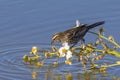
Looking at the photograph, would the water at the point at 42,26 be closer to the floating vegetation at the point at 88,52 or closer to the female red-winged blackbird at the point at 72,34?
the floating vegetation at the point at 88,52

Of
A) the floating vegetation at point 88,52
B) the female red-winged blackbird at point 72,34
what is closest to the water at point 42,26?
the floating vegetation at point 88,52

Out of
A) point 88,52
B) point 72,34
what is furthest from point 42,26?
point 88,52

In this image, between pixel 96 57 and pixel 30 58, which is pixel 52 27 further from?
pixel 96 57

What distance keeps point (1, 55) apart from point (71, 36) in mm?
1278

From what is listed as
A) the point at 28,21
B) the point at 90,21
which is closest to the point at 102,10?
the point at 90,21

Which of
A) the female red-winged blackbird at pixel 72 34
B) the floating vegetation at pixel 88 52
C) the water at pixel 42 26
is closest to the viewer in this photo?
the floating vegetation at pixel 88 52

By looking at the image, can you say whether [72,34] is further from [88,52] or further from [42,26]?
[42,26]

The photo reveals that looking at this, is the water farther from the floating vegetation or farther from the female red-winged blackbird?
the female red-winged blackbird

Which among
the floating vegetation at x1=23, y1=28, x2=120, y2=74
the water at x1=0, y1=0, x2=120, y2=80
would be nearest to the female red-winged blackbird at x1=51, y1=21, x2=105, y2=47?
the floating vegetation at x1=23, y1=28, x2=120, y2=74

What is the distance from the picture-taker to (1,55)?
6.18 m

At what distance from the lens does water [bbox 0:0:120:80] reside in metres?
5.73

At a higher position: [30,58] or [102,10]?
[102,10]

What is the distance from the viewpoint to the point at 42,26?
6879mm

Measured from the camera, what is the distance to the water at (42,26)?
5734 mm
